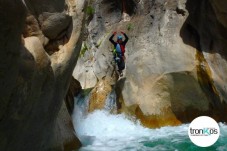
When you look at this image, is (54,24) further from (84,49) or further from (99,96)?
(84,49)

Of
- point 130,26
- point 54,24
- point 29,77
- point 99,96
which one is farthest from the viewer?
point 130,26

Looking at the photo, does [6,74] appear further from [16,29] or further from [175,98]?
[175,98]

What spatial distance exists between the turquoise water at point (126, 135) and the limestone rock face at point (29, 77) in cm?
264

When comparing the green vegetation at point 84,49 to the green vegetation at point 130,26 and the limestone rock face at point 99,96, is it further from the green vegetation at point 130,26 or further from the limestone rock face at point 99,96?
the limestone rock face at point 99,96

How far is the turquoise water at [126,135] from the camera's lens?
31.0 feet

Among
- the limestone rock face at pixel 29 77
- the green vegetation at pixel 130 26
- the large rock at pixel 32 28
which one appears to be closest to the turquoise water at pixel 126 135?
the limestone rock face at pixel 29 77

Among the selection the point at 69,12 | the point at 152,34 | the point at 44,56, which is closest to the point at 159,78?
the point at 152,34

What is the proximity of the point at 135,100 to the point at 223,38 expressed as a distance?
12.1 ft

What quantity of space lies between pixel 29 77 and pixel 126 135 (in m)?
6.76

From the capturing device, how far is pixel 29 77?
5.29 meters

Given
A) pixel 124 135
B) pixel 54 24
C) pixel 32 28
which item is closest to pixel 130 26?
pixel 124 135

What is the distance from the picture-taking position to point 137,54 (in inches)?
556

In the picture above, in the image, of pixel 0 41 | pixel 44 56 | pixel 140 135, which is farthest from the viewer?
pixel 140 135

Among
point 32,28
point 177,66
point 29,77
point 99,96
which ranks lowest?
point 29,77
